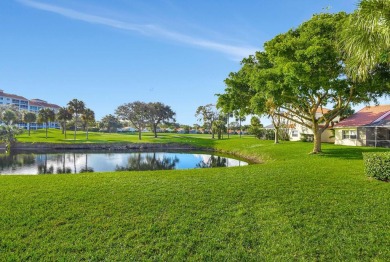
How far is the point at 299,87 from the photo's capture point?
1836 cm

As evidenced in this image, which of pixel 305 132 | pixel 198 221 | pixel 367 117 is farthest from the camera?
pixel 305 132

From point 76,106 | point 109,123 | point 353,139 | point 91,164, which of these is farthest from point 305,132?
point 109,123

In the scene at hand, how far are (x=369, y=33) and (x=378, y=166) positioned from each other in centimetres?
512

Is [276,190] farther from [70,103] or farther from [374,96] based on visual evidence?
[70,103]

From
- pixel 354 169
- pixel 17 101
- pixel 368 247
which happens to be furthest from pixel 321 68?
pixel 17 101

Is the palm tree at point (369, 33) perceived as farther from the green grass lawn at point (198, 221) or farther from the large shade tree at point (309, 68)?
the large shade tree at point (309, 68)

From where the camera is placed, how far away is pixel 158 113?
245ft

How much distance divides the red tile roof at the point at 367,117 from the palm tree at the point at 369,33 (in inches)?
994

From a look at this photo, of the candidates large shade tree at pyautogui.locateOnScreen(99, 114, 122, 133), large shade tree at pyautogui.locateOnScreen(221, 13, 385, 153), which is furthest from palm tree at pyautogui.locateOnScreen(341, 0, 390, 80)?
large shade tree at pyautogui.locateOnScreen(99, 114, 122, 133)

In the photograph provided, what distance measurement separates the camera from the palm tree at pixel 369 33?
8.84 m

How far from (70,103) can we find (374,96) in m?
55.6

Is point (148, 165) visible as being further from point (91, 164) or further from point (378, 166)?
point (378, 166)

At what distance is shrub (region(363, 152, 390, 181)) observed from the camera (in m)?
10.5

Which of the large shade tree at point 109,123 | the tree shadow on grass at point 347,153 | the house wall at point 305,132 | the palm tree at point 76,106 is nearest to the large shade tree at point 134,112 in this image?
the palm tree at point 76,106
